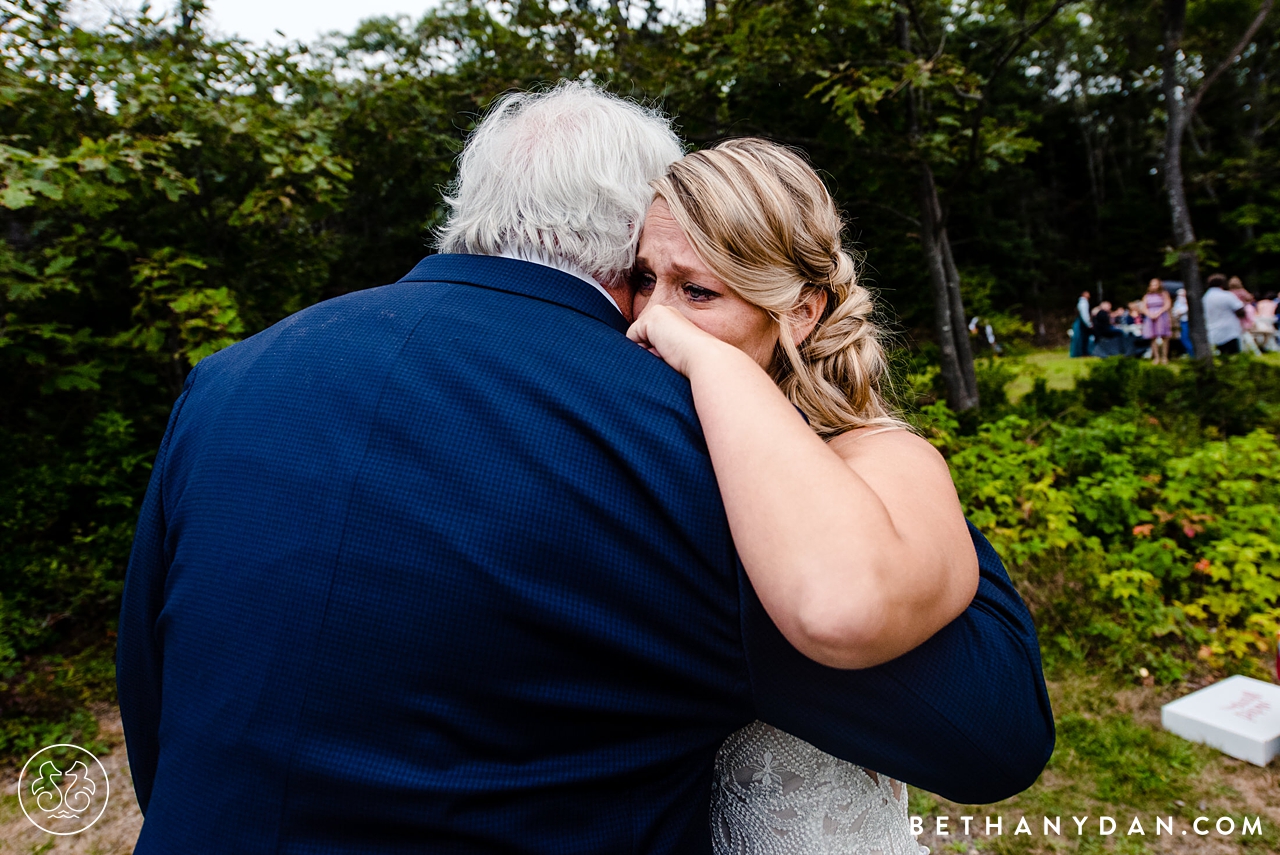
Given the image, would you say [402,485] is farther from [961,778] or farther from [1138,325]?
[1138,325]

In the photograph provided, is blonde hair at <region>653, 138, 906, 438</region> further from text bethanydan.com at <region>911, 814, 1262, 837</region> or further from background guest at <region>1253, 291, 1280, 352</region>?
background guest at <region>1253, 291, 1280, 352</region>

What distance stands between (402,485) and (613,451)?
0.25 m

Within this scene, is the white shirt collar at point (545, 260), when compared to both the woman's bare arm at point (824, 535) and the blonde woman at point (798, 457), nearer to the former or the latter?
the blonde woman at point (798, 457)

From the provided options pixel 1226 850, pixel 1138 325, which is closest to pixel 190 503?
pixel 1226 850

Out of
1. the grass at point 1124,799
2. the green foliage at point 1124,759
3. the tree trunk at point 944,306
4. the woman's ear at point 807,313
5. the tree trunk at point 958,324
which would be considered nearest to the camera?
the woman's ear at point 807,313

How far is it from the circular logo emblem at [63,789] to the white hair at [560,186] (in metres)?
4.37

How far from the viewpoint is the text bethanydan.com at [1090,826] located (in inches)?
132

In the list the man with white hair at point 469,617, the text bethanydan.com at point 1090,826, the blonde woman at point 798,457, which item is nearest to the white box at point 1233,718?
the text bethanydan.com at point 1090,826

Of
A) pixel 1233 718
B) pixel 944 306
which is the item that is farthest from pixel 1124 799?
pixel 944 306

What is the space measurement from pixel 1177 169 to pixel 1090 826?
6860mm

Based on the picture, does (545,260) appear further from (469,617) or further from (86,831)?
(86,831)

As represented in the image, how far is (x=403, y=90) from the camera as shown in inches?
287

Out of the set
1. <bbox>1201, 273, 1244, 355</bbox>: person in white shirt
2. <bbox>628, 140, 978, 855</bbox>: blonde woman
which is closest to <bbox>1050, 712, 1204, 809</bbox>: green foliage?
<bbox>628, 140, 978, 855</bbox>: blonde woman

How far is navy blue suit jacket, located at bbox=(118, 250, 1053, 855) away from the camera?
0.91m
